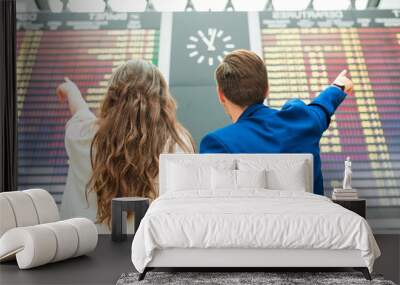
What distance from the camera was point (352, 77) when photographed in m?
6.93

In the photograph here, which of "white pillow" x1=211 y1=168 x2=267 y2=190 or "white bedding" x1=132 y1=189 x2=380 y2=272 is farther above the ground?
"white pillow" x1=211 y1=168 x2=267 y2=190

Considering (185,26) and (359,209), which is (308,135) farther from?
(185,26)

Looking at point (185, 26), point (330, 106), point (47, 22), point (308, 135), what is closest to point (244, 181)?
point (308, 135)

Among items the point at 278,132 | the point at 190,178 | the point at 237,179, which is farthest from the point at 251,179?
the point at 278,132

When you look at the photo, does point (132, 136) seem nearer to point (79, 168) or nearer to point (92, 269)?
point (79, 168)

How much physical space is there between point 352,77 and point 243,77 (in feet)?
3.78

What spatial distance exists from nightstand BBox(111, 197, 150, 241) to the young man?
3.01 ft

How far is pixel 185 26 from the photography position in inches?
274

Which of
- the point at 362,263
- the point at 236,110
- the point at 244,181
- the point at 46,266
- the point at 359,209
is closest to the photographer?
the point at 362,263

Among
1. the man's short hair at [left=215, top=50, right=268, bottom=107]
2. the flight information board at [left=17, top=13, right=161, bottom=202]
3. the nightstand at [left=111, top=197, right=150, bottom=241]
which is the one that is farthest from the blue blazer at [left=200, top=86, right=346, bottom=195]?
the flight information board at [left=17, top=13, right=161, bottom=202]

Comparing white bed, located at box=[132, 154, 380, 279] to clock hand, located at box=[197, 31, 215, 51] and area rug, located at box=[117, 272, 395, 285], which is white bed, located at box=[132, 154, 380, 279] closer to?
area rug, located at box=[117, 272, 395, 285]

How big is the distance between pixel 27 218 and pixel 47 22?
2.62 m

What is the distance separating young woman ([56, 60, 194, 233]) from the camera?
6.75 metres

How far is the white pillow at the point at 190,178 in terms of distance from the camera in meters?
5.89
